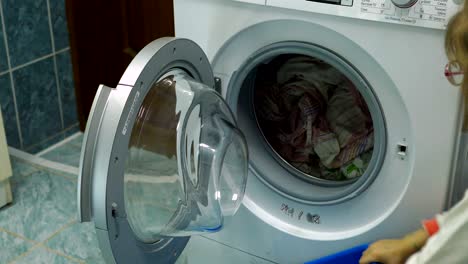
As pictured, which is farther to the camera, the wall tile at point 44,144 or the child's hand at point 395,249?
the wall tile at point 44,144

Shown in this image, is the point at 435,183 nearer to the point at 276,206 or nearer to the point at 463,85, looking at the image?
the point at 463,85

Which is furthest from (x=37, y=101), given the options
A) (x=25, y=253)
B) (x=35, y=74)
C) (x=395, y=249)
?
(x=395, y=249)

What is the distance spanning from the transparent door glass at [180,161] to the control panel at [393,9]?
23 cm

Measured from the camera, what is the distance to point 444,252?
79 centimetres

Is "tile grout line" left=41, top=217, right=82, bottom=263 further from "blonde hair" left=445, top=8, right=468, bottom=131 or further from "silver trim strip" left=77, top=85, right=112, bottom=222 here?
"blonde hair" left=445, top=8, right=468, bottom=131

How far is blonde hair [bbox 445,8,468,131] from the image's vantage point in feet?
2.87

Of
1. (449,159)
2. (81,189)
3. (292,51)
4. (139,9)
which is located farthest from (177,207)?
(139,9)

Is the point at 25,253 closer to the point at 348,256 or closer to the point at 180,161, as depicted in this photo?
the point at 180,161

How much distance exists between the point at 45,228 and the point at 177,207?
69 cm

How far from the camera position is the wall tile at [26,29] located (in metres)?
1.84

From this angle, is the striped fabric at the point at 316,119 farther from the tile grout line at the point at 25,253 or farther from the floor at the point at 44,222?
the tile grout line at the point at 25,253

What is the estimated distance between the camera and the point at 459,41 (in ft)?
2.90

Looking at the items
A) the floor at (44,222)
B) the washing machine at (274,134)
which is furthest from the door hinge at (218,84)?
the floor at (44,222)

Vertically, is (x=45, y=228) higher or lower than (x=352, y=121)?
lower
